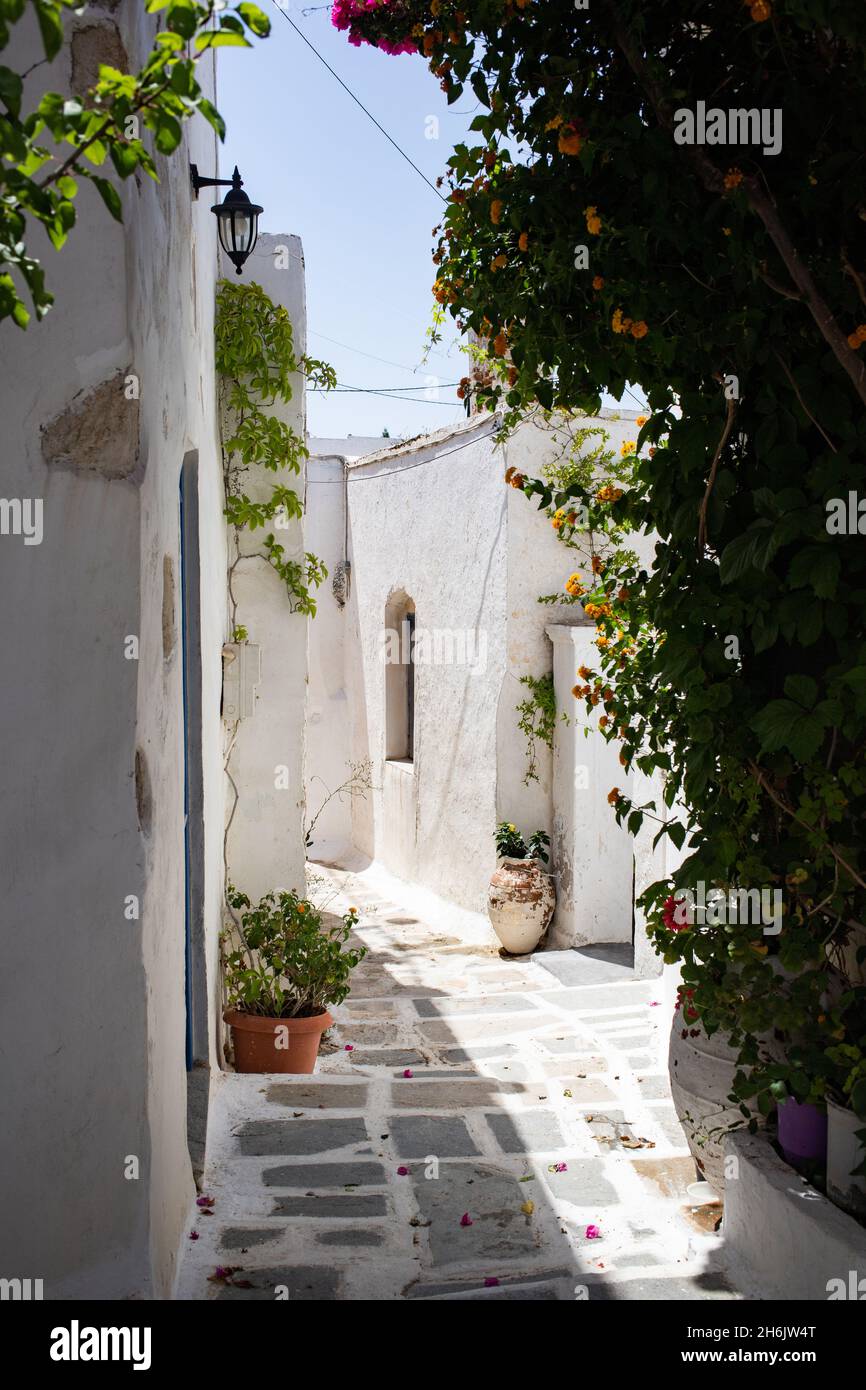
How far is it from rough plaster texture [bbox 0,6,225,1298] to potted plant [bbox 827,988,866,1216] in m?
1.56

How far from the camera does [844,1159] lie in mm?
2834

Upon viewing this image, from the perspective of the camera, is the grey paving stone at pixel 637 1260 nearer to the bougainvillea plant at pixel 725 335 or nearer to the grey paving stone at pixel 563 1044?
the bougainvillea plant at pixel 725 335

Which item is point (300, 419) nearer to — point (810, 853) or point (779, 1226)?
point (810, 853)

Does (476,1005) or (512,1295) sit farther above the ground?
(512,1295)

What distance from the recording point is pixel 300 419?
6910mm

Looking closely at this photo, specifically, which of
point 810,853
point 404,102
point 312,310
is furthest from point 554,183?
point 404,102

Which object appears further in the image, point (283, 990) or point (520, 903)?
point (520, 903)

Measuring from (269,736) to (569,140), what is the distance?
4.39m

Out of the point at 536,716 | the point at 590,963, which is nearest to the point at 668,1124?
the point at 590,963

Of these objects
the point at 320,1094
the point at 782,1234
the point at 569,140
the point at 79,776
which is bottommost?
the point at 320,1094

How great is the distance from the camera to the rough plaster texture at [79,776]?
91.0 inches

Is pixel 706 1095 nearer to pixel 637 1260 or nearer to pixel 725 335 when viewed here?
pixel 637 1260

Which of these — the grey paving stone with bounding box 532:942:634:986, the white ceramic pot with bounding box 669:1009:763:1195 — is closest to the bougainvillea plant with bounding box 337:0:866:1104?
the white ceramic pot with bounding box 669:1009:763:1195
